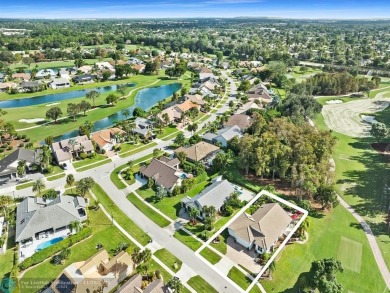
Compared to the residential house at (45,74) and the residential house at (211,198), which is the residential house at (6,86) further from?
the residential house at (211,198)

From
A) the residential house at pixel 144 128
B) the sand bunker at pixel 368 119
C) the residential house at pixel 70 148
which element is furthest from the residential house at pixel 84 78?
the sand bunker at pixel 368 119

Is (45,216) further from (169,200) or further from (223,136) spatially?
(223,136)

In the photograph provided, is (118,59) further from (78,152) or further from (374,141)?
(374,141)

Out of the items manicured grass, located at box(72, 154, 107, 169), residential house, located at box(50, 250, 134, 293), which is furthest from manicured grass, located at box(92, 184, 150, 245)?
manicured grass, located at box(72, 154, 107, 169)

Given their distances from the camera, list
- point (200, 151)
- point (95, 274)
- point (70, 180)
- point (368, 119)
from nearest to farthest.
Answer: point (95, 274) → point (70, 180) → point (200, 151) → point (368, 119)

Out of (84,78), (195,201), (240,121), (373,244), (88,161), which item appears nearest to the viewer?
(373,244)

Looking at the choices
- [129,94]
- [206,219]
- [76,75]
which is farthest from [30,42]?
[206,219]

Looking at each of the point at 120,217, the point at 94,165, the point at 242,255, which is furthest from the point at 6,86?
the point at 242,255

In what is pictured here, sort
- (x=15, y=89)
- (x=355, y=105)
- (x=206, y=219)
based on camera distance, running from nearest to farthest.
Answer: (x=206, y=219) < (x=355, y=105) < (x=15, y=89)
